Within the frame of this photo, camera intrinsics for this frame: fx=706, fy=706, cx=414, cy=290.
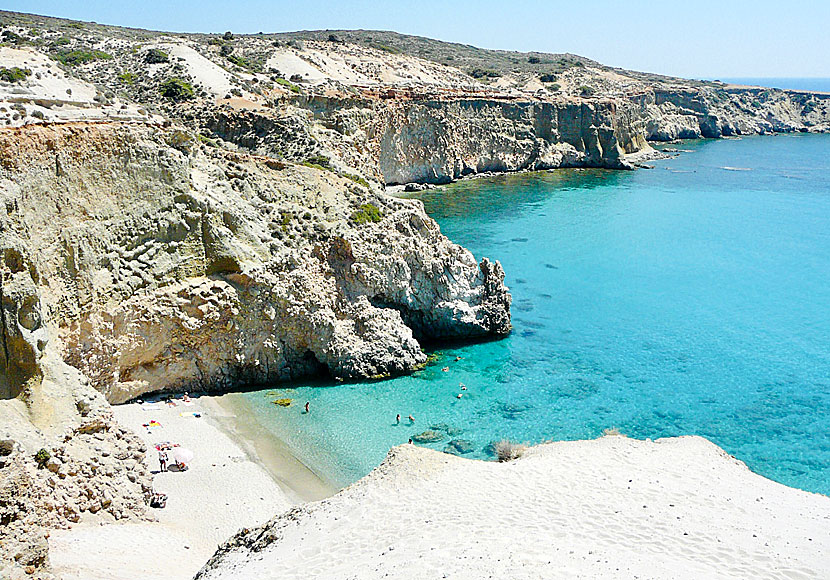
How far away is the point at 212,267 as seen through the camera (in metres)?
28.3

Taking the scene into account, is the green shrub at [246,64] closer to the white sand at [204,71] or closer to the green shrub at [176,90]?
the white sand at [204,71]

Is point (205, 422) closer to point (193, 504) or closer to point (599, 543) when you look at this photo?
point (193, 504)

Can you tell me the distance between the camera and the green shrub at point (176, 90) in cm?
4738

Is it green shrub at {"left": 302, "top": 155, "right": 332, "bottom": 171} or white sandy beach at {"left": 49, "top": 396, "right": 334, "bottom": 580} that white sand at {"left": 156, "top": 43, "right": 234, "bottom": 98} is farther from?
white sandy beach at {"left": 49, "top": 396, "right": 334, "bottom": 580}

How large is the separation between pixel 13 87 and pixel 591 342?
28.2 meters

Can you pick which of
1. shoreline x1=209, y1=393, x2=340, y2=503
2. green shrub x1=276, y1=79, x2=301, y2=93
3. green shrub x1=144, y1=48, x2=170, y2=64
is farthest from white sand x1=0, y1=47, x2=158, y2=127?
green shrub x1=276, y1=79, x2=301, y2=93

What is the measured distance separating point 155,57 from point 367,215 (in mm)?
30708

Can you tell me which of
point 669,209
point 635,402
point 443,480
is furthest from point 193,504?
point 669,209

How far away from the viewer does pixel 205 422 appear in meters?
26.0

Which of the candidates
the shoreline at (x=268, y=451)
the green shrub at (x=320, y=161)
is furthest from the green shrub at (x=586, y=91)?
the shoreline at (x=268, y=451)

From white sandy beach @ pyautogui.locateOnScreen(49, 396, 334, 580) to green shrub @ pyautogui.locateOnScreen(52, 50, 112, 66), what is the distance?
126ft

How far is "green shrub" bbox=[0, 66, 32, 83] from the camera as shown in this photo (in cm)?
2942

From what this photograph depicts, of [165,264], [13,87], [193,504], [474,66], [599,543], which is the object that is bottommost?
[193,504]

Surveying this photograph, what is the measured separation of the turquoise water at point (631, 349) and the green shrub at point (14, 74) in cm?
1688
